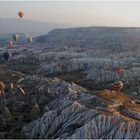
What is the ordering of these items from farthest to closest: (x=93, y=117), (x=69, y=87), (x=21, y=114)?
1. (x=69, y=87)
2. (x=21, y=114)
3. (x=93, y=117)

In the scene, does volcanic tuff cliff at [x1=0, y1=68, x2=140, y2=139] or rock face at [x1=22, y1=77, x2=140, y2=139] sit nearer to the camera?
rock face at [x1=22, y1=77, x2=140, y2=139]

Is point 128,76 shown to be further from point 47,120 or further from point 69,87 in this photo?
point 47,120

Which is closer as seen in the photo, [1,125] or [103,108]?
[103,108]

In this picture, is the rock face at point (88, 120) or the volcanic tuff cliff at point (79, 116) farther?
the volcanic tuff cliff at point (79, 116)

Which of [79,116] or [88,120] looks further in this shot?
[79,116]

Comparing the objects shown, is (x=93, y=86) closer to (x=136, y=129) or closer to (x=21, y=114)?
(x=21, y=114)

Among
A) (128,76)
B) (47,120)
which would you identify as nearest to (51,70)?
(128,76)

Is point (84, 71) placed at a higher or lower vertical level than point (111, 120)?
lower

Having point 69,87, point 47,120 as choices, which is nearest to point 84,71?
point 69,87

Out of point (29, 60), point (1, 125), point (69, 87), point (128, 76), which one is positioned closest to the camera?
point (1, 125)
